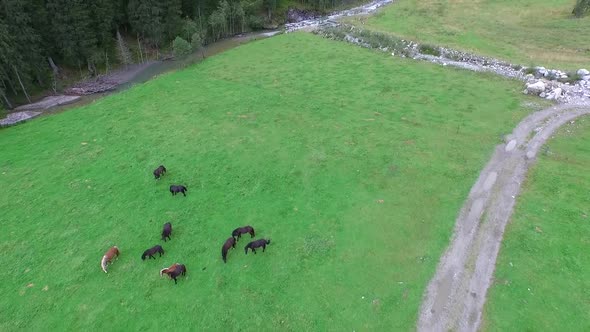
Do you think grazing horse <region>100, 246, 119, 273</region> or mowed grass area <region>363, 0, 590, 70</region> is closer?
grazing horse <region>100, 246, 119, 273</region>

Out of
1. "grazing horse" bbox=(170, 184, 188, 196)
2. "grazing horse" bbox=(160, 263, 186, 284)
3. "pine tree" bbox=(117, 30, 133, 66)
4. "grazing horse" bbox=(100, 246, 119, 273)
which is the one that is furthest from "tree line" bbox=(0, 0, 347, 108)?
"grazing horse" bbox=(160, 263, 186, 284)

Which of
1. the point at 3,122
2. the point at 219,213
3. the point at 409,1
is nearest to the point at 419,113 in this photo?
the point at 219,213

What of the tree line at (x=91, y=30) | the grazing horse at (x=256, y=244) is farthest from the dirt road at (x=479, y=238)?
the tree line at (x=91, y=30)

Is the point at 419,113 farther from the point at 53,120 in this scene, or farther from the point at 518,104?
the point at 53,120

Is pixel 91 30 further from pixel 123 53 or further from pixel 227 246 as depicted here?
pixel 227 246

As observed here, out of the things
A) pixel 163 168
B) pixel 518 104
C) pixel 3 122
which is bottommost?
pixel 3 122

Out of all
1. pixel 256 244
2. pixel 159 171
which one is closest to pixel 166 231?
pixel 256 244

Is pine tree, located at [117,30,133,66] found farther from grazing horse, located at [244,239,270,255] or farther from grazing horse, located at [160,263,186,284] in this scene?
grazing horse, located at [244,239,270,255]
